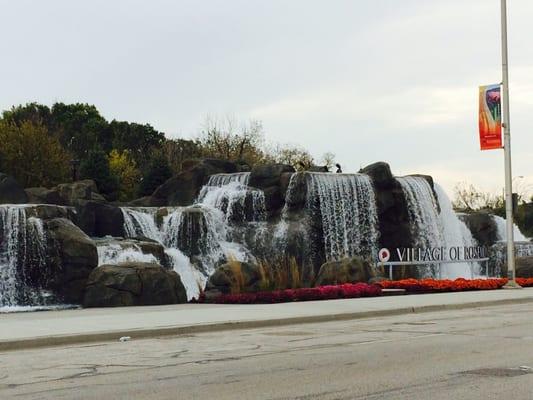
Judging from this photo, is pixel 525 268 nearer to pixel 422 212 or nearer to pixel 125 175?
pixel 422 212

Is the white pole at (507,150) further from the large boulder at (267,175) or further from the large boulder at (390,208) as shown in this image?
the large boulder at (267,175)

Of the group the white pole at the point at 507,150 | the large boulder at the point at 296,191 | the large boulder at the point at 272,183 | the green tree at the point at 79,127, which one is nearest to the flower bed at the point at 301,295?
the white pole at the point at 507,150

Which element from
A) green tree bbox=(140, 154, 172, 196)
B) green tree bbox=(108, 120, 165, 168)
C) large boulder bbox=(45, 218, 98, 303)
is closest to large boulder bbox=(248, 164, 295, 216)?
green tree bbox=(140, 154, 172, 196)

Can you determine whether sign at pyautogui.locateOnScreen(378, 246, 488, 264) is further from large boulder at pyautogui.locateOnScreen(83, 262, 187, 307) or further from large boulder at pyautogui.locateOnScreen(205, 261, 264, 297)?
large boulder at pyautogui.locateOnScreen(83, 262, 187, 307)

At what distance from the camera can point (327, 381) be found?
8984 millimetres

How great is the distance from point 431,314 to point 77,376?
11.6 meters

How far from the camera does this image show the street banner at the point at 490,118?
1122 inches

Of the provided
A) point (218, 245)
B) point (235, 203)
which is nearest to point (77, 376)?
point (218, 245)

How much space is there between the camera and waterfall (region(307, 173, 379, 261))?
132ft

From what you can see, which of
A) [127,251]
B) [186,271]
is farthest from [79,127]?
[127,251]

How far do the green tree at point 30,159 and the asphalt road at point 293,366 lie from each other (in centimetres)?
3915

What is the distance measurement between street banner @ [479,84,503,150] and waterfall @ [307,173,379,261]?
12.8 m

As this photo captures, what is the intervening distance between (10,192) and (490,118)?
2260 cm

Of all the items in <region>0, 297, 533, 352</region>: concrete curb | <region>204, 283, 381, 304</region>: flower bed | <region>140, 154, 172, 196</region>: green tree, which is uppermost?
<region>140, 154, 172, 196</region>: green tree
